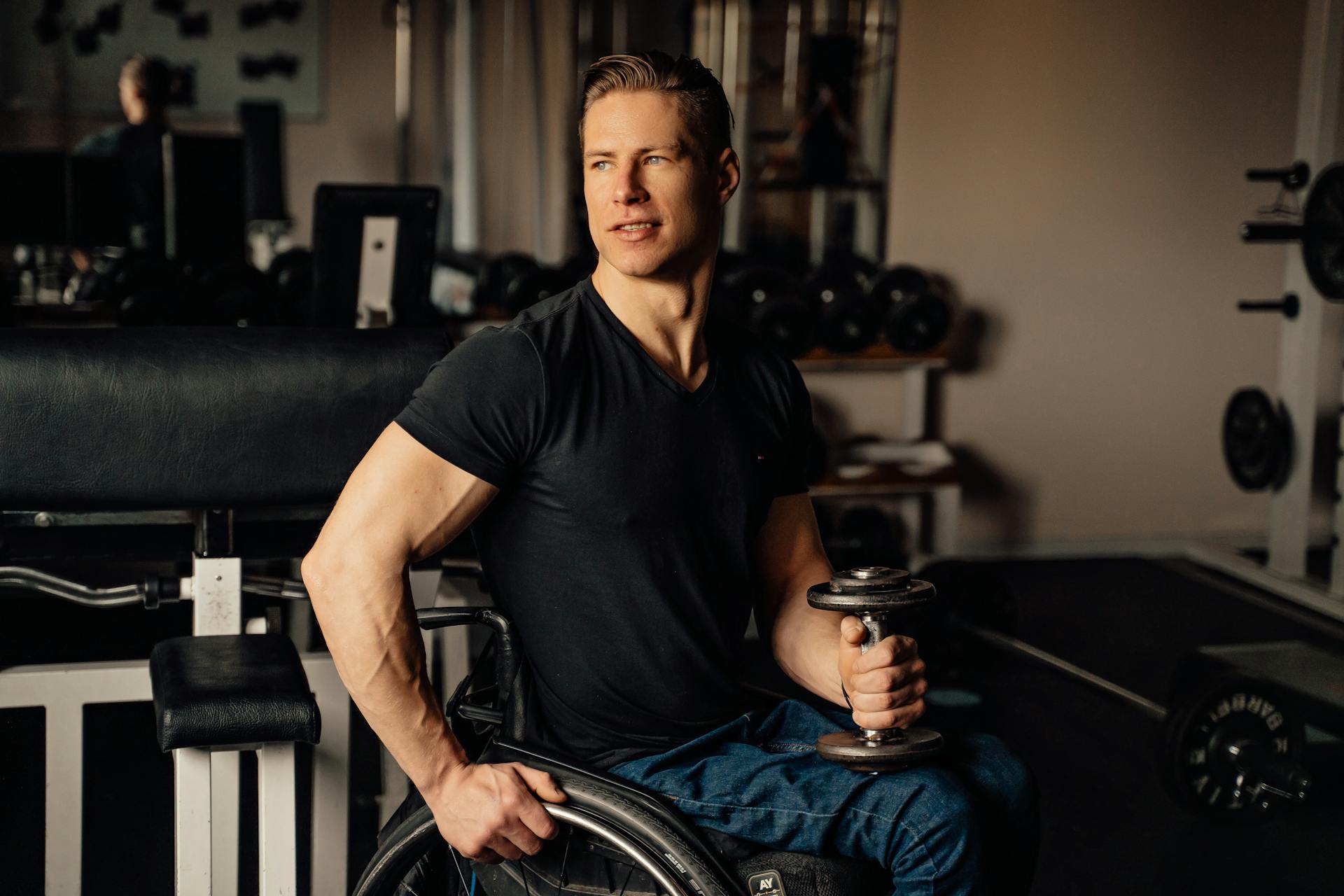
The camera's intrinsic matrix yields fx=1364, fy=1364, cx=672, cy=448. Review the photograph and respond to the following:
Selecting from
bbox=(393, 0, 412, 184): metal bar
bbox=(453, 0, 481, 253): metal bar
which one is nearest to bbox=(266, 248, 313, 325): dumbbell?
bbox=(393, 0, 412, 184): metal bar

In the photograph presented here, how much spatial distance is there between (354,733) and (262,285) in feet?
5.74

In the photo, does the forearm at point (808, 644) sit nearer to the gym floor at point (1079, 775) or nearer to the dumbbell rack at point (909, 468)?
the gym floor at point (1079, 775)

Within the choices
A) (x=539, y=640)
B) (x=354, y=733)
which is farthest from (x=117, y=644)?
(x=539, y=640)

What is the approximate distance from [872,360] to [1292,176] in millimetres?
1305

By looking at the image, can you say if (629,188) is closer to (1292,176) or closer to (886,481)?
(886,481)

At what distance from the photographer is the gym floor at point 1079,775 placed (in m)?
2.19

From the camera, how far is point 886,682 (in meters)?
1.19

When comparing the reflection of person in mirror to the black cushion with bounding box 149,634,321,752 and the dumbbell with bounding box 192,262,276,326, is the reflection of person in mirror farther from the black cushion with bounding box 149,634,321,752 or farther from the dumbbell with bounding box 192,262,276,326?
the black cushion with bounding box 149,634,321,752

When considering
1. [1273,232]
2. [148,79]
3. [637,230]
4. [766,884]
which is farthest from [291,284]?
[766,884]

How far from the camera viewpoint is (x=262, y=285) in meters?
3.85

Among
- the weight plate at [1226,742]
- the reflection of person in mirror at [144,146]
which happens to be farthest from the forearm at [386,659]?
the reflection of person in mirror at [144,146]

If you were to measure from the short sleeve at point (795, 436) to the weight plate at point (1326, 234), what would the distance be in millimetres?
2690

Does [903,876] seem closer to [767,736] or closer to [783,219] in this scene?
[767,736]

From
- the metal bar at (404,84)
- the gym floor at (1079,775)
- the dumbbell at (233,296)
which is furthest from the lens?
the metal bar at (404,84)
